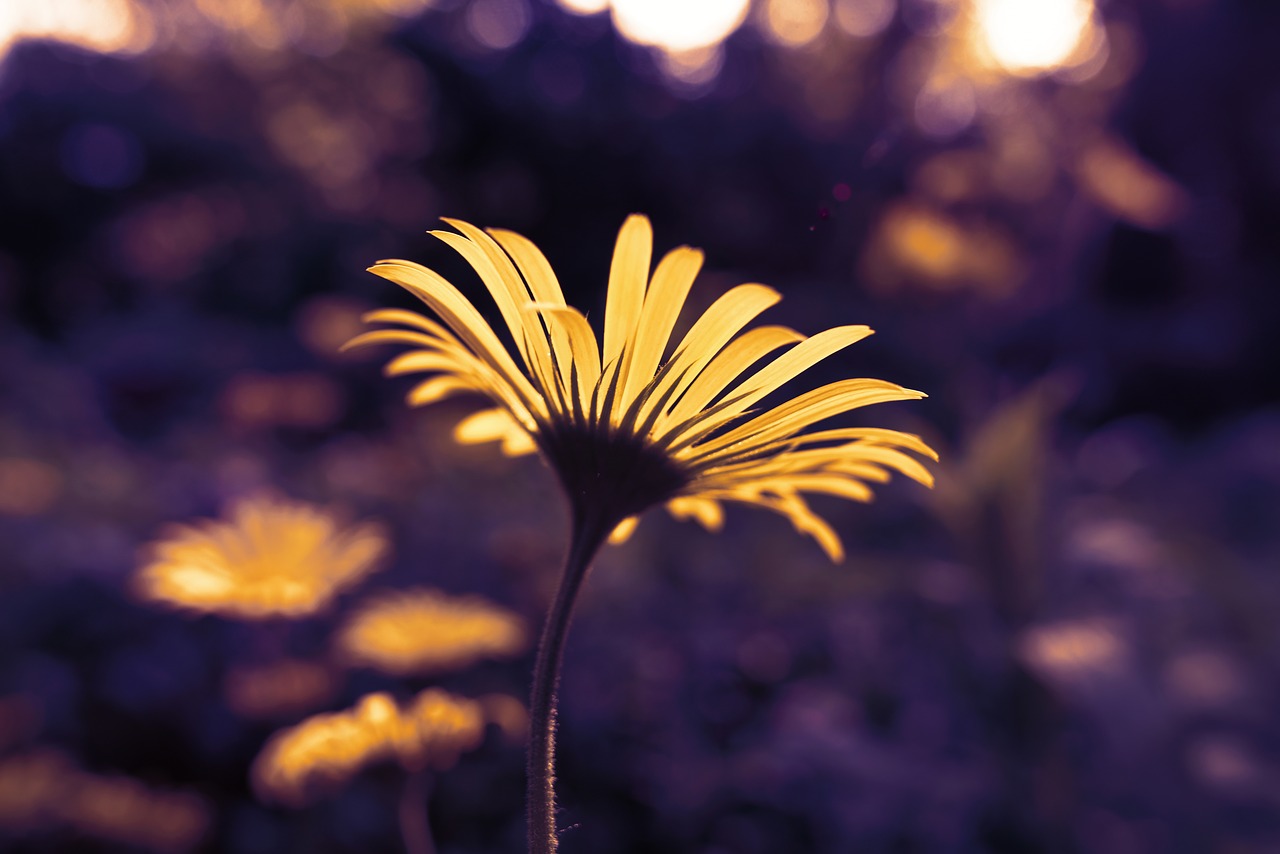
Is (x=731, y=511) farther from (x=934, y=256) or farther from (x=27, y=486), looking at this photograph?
(x=27, y=486)

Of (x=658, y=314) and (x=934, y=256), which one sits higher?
(x=934, y=256)

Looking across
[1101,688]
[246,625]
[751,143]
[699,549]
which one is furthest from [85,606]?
[751,143]

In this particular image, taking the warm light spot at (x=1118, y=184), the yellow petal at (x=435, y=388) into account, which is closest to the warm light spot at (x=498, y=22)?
the warm light spot at (x=1118, y=184)

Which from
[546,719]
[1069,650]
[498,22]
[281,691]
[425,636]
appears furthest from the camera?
[498,22]

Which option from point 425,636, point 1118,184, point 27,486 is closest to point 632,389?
point 425,636

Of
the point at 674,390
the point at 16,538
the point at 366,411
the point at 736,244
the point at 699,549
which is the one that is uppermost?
the point at 736,244

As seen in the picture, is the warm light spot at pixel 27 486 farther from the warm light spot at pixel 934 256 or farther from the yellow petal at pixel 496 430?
the warm light spot at pixel 934 256

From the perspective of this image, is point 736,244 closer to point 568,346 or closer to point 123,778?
point 123,778

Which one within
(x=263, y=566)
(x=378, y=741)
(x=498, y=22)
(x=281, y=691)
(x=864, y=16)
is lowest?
(x=378, y=741)
